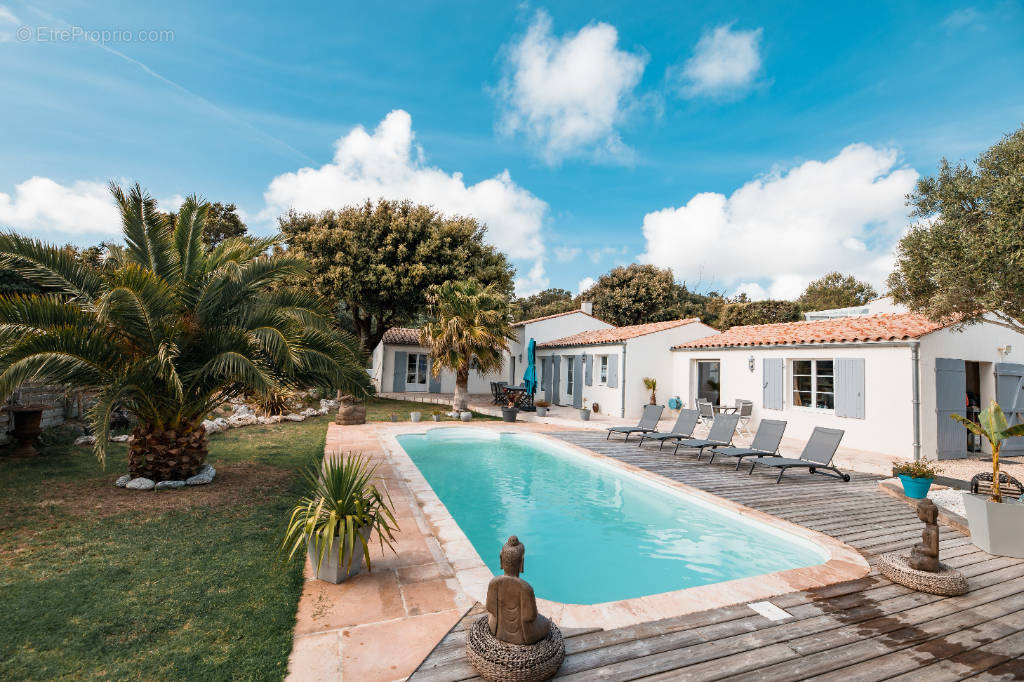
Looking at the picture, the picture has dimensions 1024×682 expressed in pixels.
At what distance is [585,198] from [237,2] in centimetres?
1831

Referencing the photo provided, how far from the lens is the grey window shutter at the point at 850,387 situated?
1158 centimetres

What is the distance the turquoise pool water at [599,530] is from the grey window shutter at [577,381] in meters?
8.97

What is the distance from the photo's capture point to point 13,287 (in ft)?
38.2

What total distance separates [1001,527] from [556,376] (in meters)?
17.6

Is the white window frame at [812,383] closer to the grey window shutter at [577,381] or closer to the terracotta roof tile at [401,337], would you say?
the grey window shutter at [577,381]

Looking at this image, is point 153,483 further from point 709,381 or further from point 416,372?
point 416,372

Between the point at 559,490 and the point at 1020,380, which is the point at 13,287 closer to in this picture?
the point at 559,490

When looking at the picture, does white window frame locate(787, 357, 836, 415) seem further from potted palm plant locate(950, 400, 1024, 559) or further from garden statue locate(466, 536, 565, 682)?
garden statue locate(466, 536, 565, 682)

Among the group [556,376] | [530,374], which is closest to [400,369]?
[530,374]

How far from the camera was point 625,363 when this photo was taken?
1730 centimetres

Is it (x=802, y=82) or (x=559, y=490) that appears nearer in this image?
(x=559, y=490)

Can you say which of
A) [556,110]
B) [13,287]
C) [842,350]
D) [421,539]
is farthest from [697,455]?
[13,287]

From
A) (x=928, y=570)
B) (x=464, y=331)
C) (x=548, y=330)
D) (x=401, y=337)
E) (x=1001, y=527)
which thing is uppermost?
(x=548, y=330)

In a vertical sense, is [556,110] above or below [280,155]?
above
